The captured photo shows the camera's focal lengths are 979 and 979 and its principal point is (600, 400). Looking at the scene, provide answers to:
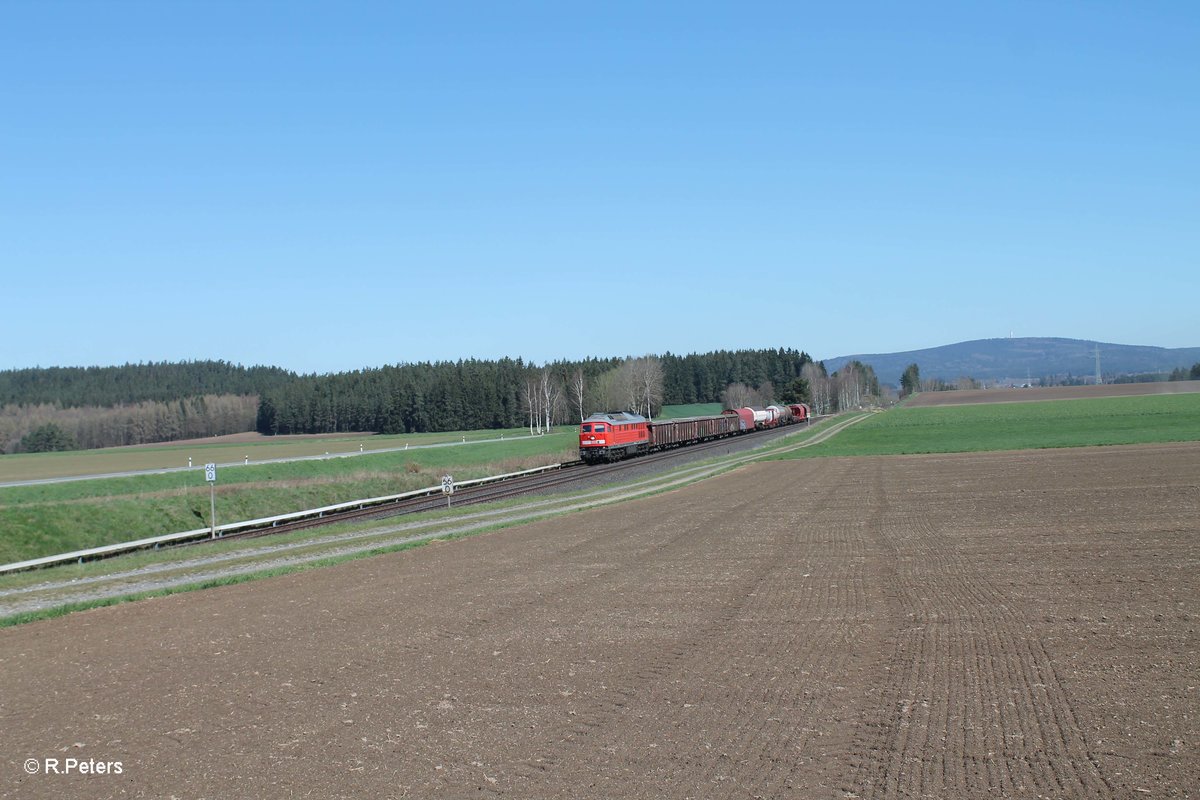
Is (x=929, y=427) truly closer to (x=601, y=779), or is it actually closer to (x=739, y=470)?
(x=739, y=470)

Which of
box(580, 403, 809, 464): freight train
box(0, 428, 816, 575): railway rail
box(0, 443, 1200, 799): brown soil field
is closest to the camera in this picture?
box(0, 443, 1200, 799): brown soil field

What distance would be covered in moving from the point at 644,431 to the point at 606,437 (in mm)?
8176

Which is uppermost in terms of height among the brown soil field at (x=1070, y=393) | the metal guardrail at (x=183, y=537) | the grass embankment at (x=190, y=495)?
the brown soil field at (x=1070, y=393)

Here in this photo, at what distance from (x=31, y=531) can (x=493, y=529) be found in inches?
709

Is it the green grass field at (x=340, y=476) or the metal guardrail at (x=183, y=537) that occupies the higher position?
the green grass field at (x=340, y=476)

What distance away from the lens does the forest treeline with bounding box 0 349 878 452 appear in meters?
136

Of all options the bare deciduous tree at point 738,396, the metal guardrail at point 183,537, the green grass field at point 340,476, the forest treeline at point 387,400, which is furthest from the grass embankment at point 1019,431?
the bare deciduous tree at point 738,396

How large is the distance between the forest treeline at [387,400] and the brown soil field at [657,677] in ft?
341

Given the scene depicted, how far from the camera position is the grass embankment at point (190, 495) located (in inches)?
1366

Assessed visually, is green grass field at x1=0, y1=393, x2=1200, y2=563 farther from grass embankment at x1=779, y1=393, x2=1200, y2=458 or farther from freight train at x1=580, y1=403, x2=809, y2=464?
freight train at x1=580, y1=403, x2=809, y2=464

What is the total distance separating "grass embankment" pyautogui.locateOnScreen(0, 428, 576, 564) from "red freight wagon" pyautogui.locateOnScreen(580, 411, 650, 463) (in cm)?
439

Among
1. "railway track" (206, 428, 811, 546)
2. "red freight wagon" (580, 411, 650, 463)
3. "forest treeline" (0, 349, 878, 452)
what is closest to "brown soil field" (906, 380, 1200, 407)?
"forest treeline" (0, 349, 878, 452)

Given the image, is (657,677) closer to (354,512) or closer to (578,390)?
(354,512)

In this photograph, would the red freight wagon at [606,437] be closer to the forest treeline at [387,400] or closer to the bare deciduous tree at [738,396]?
the forest treeline at [387,400]
